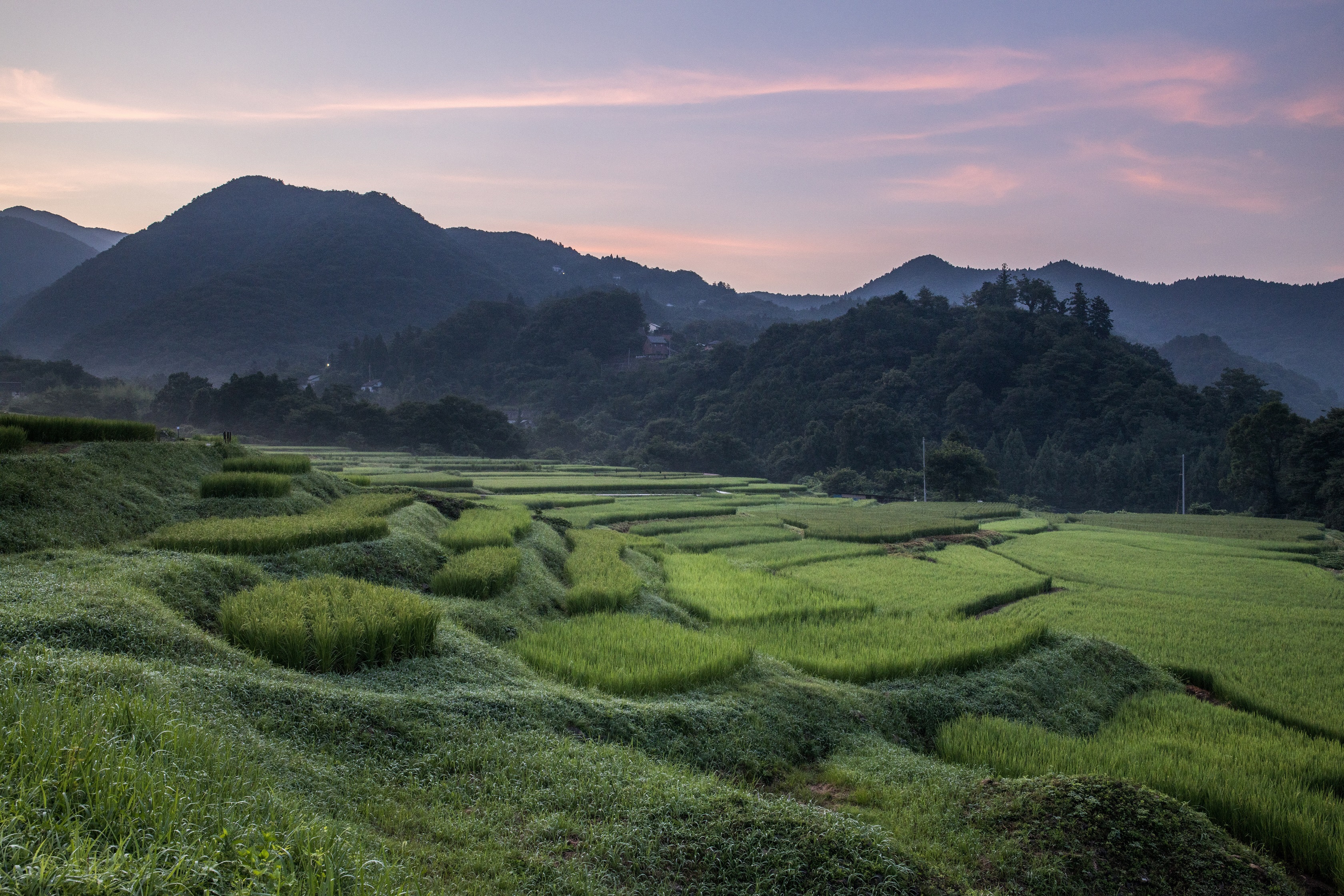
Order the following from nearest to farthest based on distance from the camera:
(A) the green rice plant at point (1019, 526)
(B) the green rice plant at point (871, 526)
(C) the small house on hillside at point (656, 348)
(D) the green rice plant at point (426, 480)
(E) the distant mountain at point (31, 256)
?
(B) the green rice plant at point (871, 526)
(D) the green rice plant at point (426, 480)
(A) the green rice plant at point (1019, 526)
(C) the small house on hillside at point (656, 348)
(E) the distant mountain at point (31, 256)

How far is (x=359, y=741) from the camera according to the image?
4.62 meters

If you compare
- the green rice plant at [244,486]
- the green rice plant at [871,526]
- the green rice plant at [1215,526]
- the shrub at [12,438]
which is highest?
the shrub at [12,438]

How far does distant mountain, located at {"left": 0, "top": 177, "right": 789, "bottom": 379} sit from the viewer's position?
10719 centimetres

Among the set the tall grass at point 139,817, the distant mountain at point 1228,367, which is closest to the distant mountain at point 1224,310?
the distant mountain at point 1228,367

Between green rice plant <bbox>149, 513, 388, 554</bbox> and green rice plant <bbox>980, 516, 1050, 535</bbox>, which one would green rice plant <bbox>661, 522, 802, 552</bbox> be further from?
green rice plant <bbox>149, 513, 388, 554</bbox>

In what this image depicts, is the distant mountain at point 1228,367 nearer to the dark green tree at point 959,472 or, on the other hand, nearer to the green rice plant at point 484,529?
the dark green tree at point 959,472

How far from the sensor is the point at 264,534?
9.09m

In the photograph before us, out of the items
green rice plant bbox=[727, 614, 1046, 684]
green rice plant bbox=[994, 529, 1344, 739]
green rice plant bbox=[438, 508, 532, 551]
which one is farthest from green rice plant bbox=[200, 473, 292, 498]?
green rice plant bbox=[994, 529, 1344, 739]

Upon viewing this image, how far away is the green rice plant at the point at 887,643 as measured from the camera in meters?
8.71

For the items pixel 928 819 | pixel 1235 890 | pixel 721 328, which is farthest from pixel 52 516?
pixel 721 328

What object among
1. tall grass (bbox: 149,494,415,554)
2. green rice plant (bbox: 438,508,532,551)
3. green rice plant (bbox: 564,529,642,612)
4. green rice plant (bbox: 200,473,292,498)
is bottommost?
green rice plant (bbox: 564,529,642,612)

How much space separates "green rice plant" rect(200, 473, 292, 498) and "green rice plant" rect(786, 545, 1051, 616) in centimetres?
980

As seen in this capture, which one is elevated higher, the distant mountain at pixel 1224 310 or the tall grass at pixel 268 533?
the distant mountain at pixel 1224 310

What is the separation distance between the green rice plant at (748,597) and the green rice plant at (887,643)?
0.26 metres
